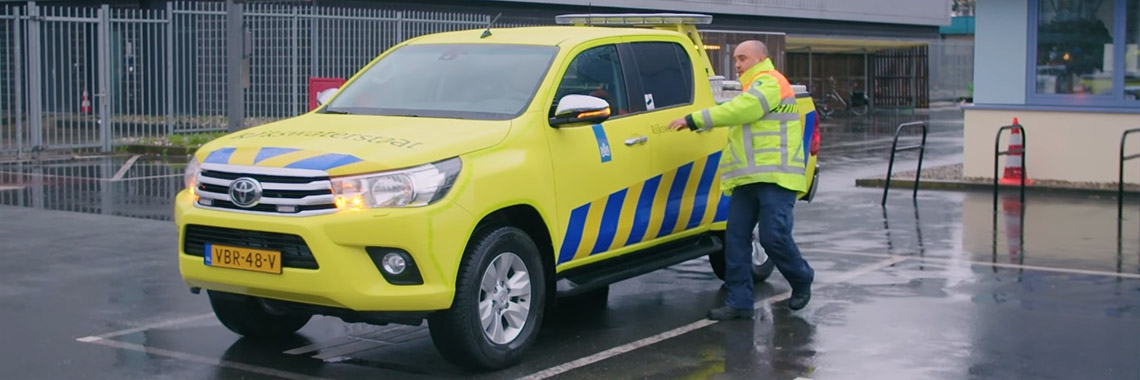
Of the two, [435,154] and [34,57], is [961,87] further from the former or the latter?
[435,154]

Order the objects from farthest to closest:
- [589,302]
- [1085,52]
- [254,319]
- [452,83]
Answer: [1085,52] → [589,302] → [452,83] → [254,319]

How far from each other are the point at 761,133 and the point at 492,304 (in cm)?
217

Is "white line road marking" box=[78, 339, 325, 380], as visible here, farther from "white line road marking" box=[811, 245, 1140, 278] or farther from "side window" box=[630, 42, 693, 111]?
"white line road marking" box=[811, 245, 1140, 278]

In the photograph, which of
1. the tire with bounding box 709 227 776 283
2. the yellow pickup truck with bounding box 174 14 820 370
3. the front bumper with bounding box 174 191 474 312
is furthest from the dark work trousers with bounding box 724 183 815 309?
the front bumper with bounding box 174 191 474 312

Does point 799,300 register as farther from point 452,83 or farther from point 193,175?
point 193,175

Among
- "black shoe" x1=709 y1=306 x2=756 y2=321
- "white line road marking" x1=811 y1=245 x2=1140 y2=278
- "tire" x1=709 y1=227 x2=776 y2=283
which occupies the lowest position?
"black shoe" x1=709 y1=306 x2=756 y2=321

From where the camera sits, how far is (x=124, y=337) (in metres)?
7.51

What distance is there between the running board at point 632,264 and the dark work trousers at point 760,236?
35cm

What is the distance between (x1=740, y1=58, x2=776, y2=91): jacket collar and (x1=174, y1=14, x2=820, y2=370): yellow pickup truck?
441 millimetres

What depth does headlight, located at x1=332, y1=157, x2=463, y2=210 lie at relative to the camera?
6305mm

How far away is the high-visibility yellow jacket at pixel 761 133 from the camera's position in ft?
26.1

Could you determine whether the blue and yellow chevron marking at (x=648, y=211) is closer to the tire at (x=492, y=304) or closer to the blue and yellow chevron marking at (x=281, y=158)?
the tire at (x=492, y=304)

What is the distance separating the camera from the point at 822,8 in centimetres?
3994

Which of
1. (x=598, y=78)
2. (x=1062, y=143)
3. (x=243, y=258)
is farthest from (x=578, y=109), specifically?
(x=1062, y=143)
